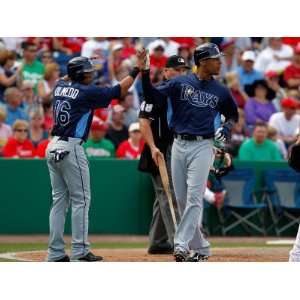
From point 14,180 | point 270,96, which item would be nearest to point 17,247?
point 14,180

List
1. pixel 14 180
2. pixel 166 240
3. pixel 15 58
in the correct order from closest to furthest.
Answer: pixel 166 240 → pixel 14 180 → pixel 15 58

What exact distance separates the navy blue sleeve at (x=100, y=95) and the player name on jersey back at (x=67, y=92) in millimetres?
106

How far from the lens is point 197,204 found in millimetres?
9969

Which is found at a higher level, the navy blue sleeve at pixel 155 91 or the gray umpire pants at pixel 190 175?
the navy blue sleeve at pixel 155 91

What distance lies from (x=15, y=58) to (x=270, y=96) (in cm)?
494

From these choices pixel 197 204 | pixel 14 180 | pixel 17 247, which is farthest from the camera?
pixel 14 180

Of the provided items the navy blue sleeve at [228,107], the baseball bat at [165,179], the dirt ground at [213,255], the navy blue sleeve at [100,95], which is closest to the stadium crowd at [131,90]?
the dirt ground at [213,255]

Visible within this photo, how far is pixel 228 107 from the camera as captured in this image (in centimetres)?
1033

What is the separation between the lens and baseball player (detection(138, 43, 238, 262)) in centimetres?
997

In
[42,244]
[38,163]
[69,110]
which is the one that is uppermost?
[69,110]

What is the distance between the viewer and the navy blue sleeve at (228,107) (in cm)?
1023

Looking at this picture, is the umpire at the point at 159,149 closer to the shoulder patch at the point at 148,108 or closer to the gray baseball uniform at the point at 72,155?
the shoulder patch at the point at 148,108

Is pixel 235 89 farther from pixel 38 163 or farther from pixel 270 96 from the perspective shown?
pixel 38 163

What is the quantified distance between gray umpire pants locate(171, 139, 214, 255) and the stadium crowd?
237 inches
